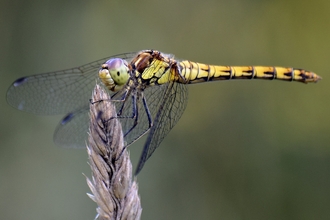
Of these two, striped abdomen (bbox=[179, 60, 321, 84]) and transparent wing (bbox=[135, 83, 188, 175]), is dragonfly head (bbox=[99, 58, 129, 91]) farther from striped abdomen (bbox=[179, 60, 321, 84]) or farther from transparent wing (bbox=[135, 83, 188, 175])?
striped abdomen (bbox=[179, 60, 321, 84])

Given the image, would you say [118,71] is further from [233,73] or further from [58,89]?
[233,73]

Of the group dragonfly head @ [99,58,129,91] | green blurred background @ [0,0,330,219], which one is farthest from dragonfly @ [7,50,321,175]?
green blurred background @ [0,0,330,219]

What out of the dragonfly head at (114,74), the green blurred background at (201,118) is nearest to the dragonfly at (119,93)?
the dragonfly head at (114,74)

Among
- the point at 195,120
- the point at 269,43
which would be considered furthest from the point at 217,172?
the point at 269,43

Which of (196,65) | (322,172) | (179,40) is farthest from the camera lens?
(179,40)

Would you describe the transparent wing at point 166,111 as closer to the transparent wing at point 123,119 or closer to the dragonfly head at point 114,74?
the transparent wing at point 123,119

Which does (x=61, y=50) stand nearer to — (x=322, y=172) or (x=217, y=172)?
(x=217, y=172)
